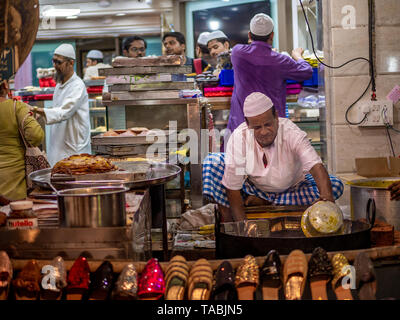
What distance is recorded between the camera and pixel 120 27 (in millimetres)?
8453

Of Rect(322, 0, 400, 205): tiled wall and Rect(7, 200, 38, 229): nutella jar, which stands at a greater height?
Rect(322, 0, 400, 205): tiled wall

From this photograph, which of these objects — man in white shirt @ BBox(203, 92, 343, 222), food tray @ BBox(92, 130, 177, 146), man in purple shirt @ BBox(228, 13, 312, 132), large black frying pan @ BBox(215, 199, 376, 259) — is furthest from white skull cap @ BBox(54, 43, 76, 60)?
large black frying pan @ BBox(215, 199, 376, 259)

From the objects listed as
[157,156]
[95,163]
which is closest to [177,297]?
[95,163]

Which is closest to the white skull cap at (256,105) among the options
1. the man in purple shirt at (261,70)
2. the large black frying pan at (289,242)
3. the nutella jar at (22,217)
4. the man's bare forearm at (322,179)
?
the man in purple shirt at (261,70)

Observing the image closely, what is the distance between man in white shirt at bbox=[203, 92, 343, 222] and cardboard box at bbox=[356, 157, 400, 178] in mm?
234

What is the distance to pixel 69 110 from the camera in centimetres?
446

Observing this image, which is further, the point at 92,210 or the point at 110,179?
the point at 110,179

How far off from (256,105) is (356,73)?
98 centimetres

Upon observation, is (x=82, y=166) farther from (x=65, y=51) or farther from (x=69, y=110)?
(x=65, y=51)

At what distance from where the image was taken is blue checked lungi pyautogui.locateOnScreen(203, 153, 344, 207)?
9.97 feet

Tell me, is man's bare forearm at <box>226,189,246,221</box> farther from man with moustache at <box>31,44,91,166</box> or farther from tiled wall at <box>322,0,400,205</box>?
man with moustache at <box>31,44,91,166</box>

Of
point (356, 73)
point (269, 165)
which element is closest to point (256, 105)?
point (269, 165)

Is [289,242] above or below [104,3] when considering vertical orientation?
below

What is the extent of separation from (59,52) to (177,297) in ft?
11.5
